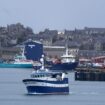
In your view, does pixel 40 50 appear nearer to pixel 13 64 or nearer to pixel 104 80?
pixel 13 64

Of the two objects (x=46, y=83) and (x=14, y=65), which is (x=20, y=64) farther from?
(x=46, y=83)

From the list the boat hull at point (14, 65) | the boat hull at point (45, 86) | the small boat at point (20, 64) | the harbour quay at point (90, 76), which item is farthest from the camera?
the small boat at point (20, 64)

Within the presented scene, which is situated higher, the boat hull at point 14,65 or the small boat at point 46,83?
the boat hull at point 14,65

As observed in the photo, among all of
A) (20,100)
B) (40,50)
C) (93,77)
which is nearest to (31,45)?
(40,50)


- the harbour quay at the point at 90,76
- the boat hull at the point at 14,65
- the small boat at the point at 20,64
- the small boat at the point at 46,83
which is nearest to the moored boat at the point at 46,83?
the small boat at the point at 46,83

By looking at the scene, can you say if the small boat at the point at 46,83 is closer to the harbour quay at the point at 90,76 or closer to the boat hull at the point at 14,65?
the harbour quay at the point at 90,76

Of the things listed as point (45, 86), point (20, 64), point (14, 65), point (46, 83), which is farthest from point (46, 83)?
point (14, 65)

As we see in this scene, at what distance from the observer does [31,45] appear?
182 meters

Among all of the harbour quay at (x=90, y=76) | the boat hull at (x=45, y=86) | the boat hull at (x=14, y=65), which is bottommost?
the boat hull at (x=45, y=86)

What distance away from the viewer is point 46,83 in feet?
215

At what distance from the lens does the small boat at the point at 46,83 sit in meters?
65.3

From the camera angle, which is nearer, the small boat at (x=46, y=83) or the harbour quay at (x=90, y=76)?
the small boat at (x=46, y=83)

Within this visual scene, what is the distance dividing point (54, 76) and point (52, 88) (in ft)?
3.39

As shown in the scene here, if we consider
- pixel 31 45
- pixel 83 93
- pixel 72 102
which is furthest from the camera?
pixel 31 45
